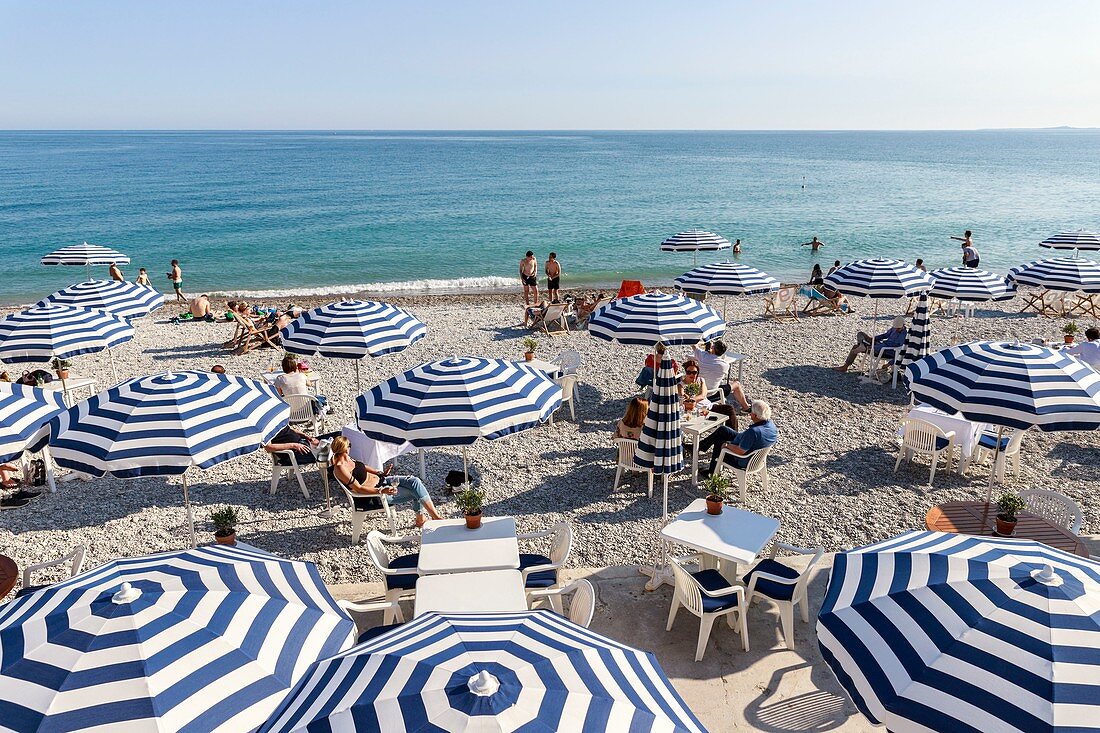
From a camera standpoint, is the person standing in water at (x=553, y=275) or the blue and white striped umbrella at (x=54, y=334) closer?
the blue and white striped umbrella at (x=54, y=334)

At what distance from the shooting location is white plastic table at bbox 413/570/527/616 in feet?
18.5

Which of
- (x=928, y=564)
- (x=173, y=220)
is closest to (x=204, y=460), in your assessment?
(x=928, y=564)

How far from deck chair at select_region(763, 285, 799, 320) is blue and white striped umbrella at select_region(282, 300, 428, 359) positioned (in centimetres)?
1158

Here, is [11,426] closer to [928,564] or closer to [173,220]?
[928,564]

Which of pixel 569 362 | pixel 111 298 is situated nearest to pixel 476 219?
pixel 111 298

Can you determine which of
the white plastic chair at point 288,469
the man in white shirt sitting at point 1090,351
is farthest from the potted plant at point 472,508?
the man in white shirt sitting at point 1090,351

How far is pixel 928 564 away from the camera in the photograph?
13.3 ft

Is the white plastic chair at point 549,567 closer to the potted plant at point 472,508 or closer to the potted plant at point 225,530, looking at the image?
the potted plant at point 472,508

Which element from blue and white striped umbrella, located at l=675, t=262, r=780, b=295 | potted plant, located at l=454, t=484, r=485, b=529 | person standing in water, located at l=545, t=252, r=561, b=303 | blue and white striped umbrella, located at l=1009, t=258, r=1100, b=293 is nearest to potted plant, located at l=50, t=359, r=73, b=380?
potted plant, located at l=454, t=484, r=485, b=529

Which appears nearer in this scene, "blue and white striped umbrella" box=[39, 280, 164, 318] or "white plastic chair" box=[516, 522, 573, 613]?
"white plastic chair" box=[516, 522, 573, 613]

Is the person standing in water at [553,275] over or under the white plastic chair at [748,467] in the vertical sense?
over

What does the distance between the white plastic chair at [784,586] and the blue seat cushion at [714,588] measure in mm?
206

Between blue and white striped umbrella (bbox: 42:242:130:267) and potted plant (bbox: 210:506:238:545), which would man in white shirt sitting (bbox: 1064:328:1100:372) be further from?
blue and white striped umbrella (bbox: 42:242:130:267)

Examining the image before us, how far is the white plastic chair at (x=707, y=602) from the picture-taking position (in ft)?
19.1
